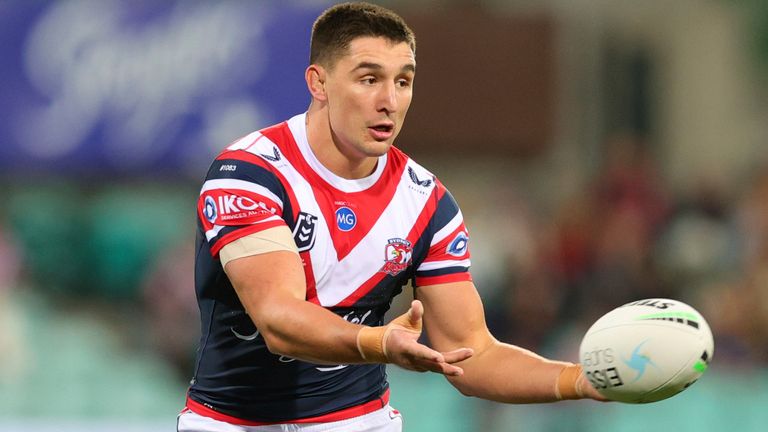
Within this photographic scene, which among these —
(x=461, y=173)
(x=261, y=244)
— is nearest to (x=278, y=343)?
(x=261, y=244)

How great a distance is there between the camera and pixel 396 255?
17.7 feet

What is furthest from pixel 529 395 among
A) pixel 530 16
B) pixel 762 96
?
pixel 762 96

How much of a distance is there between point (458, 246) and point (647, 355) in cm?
118

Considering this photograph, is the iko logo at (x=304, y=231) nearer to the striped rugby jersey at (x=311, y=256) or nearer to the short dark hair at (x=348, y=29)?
the striped rugby jersey at (x=311, y=256)

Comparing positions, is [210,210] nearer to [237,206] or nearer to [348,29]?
[237,206]

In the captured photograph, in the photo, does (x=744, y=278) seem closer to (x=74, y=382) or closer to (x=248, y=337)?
(x=74, y=382)

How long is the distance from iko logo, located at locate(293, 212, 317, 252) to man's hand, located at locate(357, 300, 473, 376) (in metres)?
0.84

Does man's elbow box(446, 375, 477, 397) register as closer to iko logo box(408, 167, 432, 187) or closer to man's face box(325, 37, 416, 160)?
iko logo box(408, 167, 432, 187)

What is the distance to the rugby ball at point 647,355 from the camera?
4656 millimetres

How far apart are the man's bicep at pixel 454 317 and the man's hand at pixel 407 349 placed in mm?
1111

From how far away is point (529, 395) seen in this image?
16.9 feet

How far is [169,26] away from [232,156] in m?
7.66

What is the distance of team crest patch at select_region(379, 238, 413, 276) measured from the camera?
212 inches

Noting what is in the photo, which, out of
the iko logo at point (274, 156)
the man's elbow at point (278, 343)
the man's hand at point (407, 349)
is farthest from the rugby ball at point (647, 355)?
the iko logo at point (274, 156)
